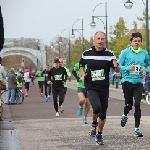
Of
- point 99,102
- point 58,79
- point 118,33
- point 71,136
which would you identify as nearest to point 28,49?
point 118,33

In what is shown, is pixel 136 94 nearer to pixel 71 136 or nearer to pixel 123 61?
pixel 123 61

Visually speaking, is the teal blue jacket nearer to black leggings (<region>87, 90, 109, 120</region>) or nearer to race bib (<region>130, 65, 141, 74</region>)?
race bib (<region>130, 65, 141, 74</region>)

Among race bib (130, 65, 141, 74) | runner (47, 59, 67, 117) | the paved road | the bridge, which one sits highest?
race bib (130, 65, 141, 74)

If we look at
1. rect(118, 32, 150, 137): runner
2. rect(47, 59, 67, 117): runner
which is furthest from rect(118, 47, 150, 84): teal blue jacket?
rect(47, 59, 67, 117): runner

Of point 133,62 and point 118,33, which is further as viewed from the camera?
point 118,33

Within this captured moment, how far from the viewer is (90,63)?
911 cm

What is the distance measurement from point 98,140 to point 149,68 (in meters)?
1.90

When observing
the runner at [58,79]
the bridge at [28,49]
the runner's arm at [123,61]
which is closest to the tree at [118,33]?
the runner at [58,79]

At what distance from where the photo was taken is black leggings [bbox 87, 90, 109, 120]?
29.3 ft

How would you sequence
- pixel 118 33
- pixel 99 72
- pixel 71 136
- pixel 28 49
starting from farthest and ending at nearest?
1. pixel 28 49
2. pixel 118 33
3. pixel 71 136
4. pixel 99 72

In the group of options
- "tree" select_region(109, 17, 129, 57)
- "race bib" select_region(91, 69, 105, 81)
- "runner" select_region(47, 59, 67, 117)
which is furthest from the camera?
"tree" select_region(109, 17, 129, 57)

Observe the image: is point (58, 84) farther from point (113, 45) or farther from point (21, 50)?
point (21, 50)

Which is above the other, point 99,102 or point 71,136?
point 99,102

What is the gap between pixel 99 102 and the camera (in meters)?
8.95
